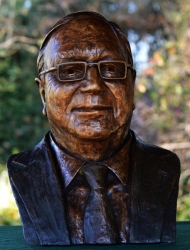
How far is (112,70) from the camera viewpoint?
2.95 m

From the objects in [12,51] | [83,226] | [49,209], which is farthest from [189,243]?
[12,51]

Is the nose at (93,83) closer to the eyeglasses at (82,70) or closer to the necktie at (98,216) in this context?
the eyeglasses at (82,70)

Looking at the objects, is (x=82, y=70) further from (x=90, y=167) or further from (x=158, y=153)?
(x=158, y=153)

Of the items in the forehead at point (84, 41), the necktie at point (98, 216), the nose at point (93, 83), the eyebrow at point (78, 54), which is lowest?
the necktie at point (98, 216)

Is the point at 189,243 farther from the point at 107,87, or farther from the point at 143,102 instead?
the point at 143,102

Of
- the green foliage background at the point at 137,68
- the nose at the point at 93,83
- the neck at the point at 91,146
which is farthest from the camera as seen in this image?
the green foliage background at the point at 137,68

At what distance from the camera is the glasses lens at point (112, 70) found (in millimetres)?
2910

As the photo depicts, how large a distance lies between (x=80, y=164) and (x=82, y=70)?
0.55 meters

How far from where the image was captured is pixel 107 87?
2.89 meters

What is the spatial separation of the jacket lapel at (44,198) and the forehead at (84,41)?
0.64m

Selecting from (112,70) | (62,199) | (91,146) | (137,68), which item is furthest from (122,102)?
(137,68)

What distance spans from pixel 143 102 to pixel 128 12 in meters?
2.62

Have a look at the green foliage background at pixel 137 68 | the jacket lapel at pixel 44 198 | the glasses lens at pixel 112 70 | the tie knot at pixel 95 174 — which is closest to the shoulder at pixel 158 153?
the tie knot at pixel 95 174

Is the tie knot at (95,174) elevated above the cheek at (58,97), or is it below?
below
